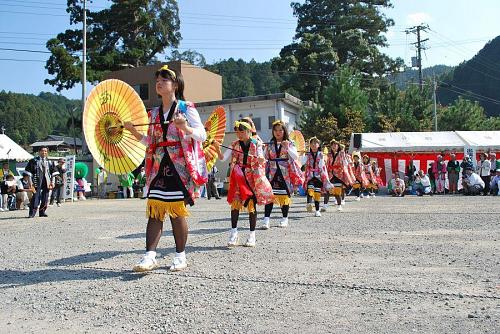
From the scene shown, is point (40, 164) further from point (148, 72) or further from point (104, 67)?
point (104, 67)

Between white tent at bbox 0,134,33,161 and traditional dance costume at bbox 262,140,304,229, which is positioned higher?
white tent at bbox 0,134,33,161

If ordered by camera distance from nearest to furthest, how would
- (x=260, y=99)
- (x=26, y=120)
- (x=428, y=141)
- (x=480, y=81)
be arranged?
1. (x=428, y=141)
2. (x=260, y=99)
3. (x=480, y=81)
4. (x=26, y=120)

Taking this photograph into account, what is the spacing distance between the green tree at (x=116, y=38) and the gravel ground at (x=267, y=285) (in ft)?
107

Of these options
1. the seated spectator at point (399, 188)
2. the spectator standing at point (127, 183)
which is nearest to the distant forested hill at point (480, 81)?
the seated spectator at point (399, 188)

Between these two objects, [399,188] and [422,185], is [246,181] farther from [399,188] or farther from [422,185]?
[422,185]

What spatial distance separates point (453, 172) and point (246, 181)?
50.5ft

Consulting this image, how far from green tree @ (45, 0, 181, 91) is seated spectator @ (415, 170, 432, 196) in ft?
86.6

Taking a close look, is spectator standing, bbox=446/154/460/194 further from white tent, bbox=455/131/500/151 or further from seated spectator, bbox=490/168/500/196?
seated spectator, bbox=490/168/500/196

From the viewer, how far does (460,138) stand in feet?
69.4

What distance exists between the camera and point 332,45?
140 feet

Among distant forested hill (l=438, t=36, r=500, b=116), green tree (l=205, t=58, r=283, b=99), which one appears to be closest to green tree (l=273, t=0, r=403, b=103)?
green tree (l=205, t=58, r=283, b=99)

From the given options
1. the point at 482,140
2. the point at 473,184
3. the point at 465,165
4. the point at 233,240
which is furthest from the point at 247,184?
the point at 482,140

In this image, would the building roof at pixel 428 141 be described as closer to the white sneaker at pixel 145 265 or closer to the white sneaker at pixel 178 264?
the white sneaker at pixel 178 264

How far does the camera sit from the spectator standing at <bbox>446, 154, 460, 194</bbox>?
65.1 ft
